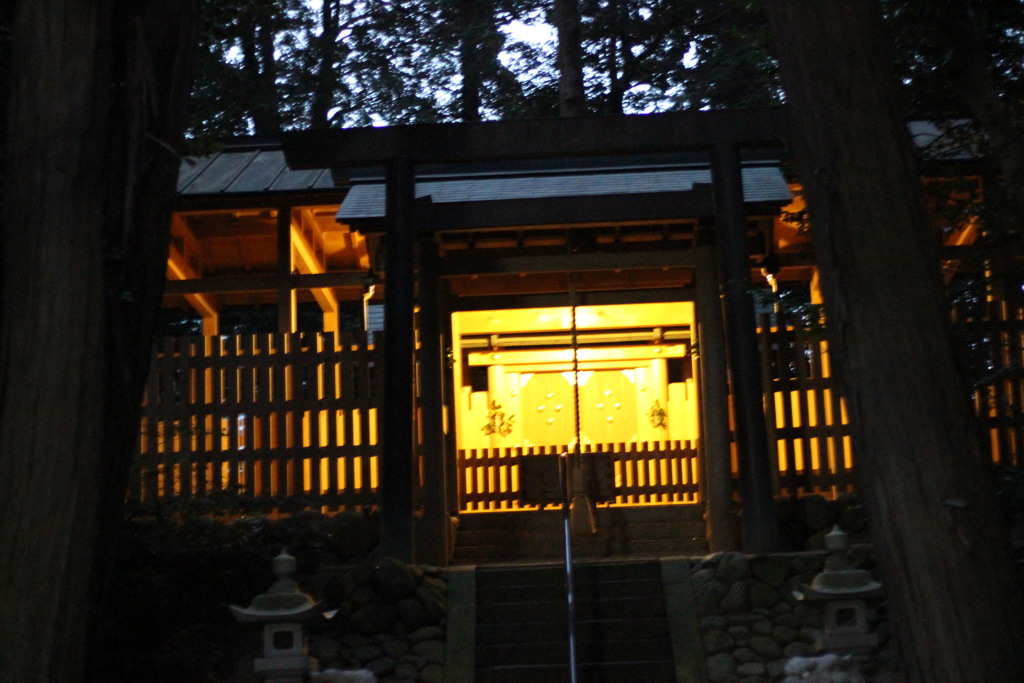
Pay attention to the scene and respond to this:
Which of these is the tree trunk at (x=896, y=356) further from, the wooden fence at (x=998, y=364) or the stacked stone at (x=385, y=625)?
the wooden fence at (x=998, y=364)

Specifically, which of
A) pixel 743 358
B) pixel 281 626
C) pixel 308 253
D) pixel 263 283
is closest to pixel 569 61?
pixel 308 253

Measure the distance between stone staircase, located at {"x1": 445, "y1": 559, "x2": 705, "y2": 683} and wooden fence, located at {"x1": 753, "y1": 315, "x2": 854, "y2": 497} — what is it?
198 centimetres

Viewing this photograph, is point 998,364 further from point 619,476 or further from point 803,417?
point 619,476

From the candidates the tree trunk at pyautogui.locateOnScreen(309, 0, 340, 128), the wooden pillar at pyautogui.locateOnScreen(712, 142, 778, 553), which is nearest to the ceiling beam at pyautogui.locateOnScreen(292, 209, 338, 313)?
the tree trunk at pyautogui.locateOnScreen(309, 0, 340, 128)

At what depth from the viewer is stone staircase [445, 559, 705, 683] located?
7.87 metres

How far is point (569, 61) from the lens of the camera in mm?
16953

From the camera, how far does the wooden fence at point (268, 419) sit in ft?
34.1

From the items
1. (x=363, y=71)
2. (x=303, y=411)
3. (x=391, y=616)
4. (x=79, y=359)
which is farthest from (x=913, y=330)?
(x=363, y=71)

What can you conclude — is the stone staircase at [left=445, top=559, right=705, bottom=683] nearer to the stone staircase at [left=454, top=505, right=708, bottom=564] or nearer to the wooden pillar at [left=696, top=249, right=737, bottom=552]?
the wooden pillar at [left=696, top=249, right=737, bottom=552]

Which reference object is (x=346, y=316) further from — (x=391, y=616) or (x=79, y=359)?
(x=79, y=359)

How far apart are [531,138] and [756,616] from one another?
14.6 ft

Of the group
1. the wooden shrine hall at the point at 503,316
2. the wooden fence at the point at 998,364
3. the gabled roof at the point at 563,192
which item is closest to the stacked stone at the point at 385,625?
the wooden shrine hall at the point at 503,316

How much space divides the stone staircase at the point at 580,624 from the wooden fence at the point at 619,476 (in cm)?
262

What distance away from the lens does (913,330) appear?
14.7 ft
